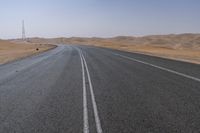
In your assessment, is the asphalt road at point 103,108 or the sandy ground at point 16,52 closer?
the asphalt road at point 103,108

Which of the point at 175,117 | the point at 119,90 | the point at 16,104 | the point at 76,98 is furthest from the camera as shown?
the point at 119,90

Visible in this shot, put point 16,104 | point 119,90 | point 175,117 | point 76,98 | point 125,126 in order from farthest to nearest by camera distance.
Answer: point 119,90 < point 76,98 < point 16,104 < point 175,117 < point 125,126

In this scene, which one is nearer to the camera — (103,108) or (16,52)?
(103,108)

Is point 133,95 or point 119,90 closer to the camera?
point 133,95

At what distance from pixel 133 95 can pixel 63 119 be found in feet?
11.2

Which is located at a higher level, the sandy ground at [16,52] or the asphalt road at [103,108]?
the asphalt road at [103,108]

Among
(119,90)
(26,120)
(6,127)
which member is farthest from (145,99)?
(6,127)

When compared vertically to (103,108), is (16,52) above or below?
below

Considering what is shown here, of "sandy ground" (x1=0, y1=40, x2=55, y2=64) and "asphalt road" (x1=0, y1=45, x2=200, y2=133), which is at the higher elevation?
"asphalt road" (x1=0, y1=45, x2=200, y2=133)

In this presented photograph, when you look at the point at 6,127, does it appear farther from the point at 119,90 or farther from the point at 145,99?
the point at 119,90

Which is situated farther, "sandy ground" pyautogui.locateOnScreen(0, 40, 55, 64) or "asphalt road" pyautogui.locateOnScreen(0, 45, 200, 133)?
"sandy ground" pyautogui.locateOnScreen(0, 40, 55, 64)

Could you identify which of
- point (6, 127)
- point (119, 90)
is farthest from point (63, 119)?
point (119, 90)

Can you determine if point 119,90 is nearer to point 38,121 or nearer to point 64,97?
point 64,97

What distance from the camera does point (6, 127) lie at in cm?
685
